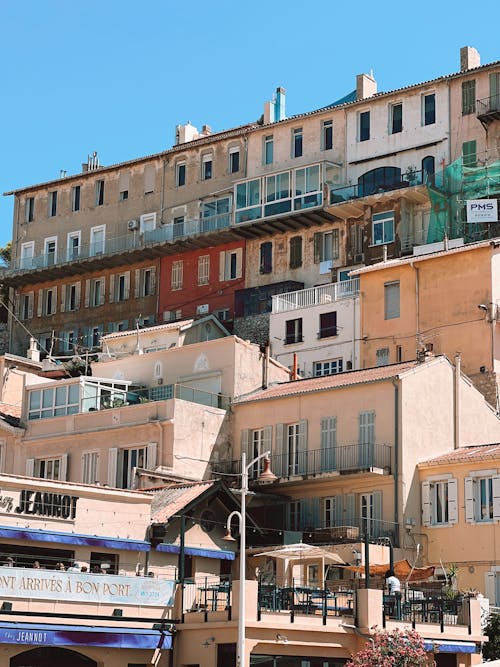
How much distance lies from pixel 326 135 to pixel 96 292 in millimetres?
17798

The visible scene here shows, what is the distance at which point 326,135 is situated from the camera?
75.7 metres

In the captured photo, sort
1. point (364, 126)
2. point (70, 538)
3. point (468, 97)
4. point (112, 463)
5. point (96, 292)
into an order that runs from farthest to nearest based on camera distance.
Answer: point (96, 292), point (364, 126), point (468, 97), point (112, 463), point (70, 538)

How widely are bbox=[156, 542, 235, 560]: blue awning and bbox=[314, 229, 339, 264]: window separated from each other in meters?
30.7

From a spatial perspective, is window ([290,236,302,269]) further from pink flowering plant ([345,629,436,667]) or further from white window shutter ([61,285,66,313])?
pink flowering plant ([345,629,436,667])

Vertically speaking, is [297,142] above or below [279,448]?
above

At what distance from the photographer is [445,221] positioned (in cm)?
6756

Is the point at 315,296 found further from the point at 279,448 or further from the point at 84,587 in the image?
the point at 84,587

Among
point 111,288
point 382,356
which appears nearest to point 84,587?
point 382,356

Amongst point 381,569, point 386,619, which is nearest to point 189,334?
point 381,569

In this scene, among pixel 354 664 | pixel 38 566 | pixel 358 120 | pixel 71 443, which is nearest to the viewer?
pixel 354 664

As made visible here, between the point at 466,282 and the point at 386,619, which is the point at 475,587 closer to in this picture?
the point at 386,619

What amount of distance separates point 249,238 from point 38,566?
4150 cm

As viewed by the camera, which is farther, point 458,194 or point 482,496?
point 458,194

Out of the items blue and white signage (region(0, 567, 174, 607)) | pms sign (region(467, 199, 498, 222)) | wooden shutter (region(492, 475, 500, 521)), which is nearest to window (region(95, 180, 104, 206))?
pms sign (region(467, 199, 498, 222))
